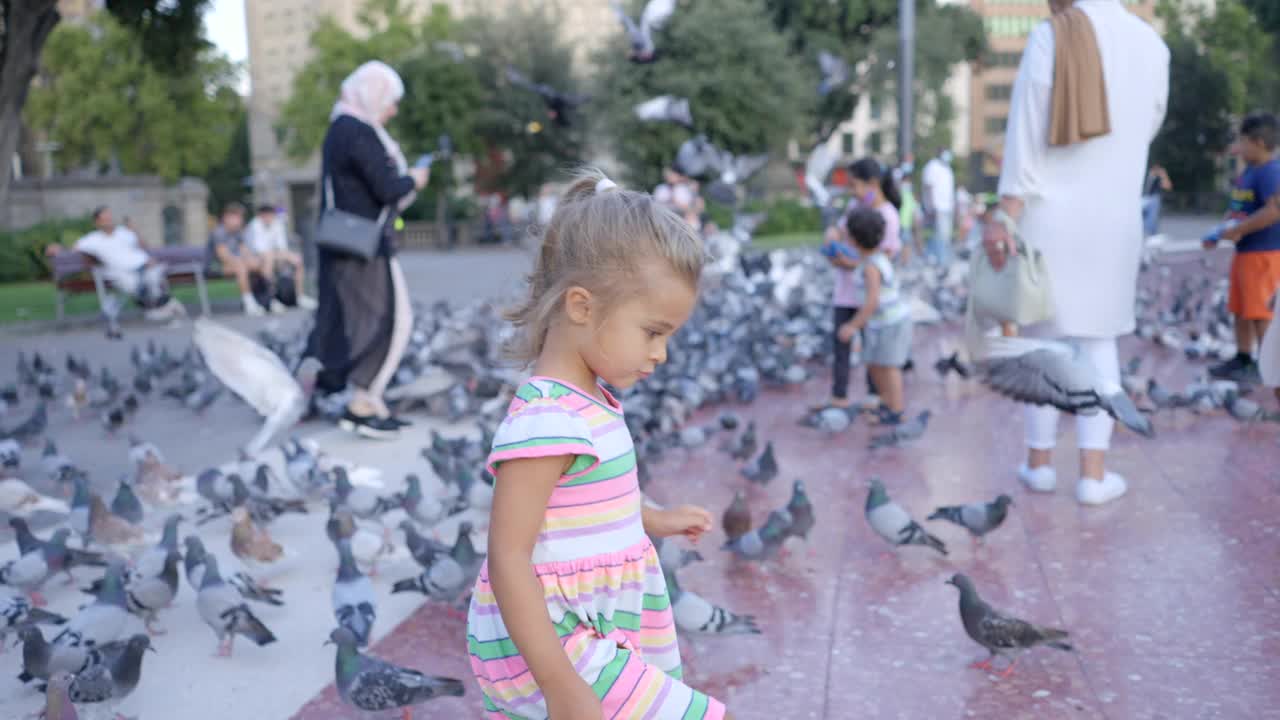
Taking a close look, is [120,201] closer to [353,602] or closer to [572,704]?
[353,602]

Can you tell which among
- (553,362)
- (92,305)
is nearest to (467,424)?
(553,362)

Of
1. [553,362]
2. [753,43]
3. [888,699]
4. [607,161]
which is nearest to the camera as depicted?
[553,362]

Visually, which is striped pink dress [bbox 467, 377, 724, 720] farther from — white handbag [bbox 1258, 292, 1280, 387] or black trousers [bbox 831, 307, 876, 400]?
black trousers [bbox 831, 307, 876, 400]

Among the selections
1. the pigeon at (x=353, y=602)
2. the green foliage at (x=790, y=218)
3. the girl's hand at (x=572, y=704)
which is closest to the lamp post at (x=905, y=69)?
the pigeon at (x=353, y=602)

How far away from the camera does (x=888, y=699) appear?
3.23 metres

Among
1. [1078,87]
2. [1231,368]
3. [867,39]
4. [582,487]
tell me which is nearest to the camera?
[582,487]

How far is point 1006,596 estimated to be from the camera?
4.01m

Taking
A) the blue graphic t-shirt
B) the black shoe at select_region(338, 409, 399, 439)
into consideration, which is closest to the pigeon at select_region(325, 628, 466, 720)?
the black shoe at select_region(338, 409, 399, 439)

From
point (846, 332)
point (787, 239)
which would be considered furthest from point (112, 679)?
point (787, 239)

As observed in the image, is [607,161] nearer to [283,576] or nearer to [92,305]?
[92,305]

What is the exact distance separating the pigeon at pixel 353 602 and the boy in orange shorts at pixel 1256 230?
18.8ft

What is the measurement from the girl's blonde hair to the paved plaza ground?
0.30 meters

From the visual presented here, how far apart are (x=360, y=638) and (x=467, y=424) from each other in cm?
432

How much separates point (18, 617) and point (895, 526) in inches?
123
